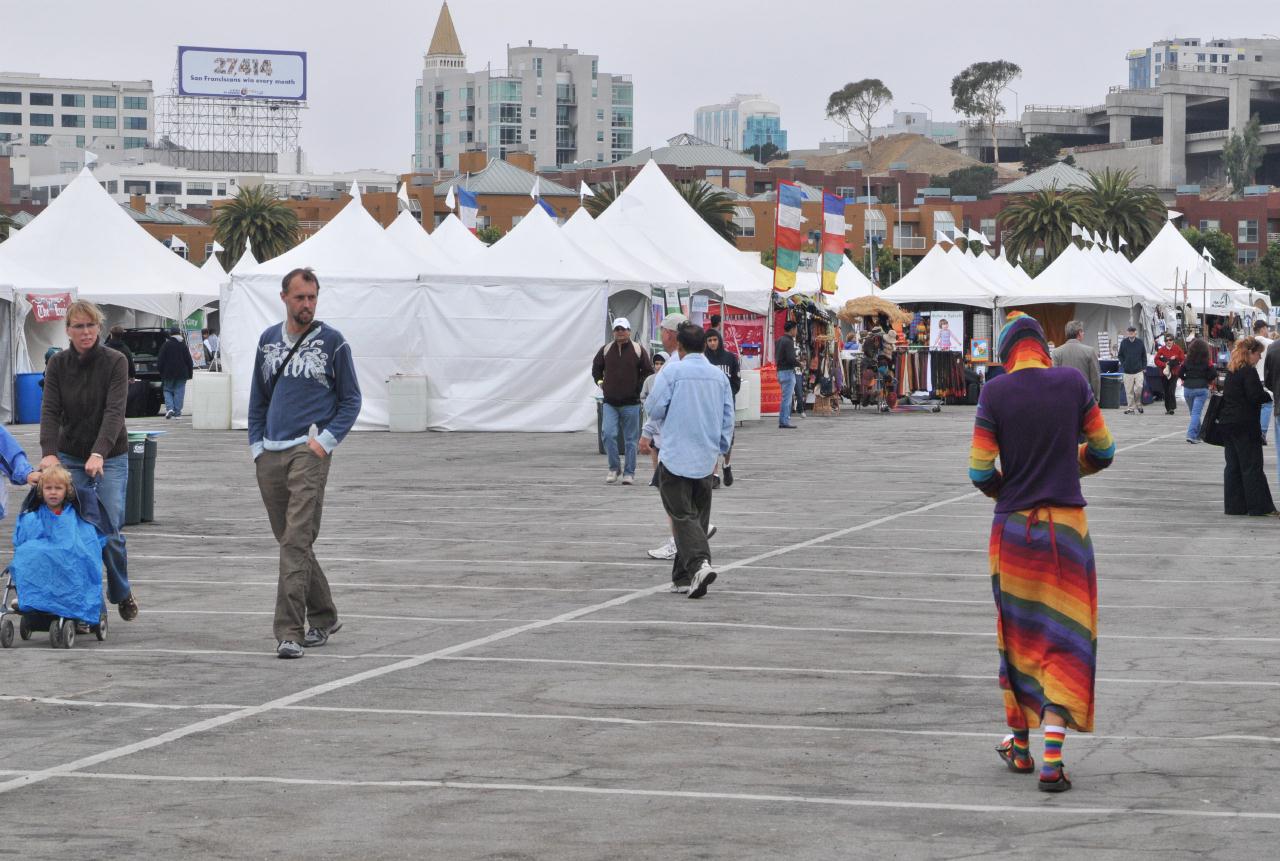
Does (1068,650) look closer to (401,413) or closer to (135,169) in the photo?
(401,413)

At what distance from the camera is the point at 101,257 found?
36.2 m

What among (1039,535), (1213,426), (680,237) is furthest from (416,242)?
(1039,535)

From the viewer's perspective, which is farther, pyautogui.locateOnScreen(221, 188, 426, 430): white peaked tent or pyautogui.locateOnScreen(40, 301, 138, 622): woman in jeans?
pyautogui.locateOnScreen(221, 188, 426, 430): white peaked tent

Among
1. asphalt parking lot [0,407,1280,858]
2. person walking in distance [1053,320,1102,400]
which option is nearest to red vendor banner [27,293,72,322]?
person walking in distance [1053,320,1102,400]

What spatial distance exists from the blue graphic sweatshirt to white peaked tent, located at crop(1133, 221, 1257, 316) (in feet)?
143

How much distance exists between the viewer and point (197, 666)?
941cm

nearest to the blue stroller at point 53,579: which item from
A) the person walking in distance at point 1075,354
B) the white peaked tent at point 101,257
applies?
the person walking in distance at point 1075,354

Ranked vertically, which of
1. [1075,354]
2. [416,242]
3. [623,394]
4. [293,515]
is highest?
[416,242]

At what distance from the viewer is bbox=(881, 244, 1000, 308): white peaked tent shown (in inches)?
1767

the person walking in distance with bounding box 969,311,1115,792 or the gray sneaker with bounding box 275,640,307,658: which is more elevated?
the person walking in distance with bounding box 969,311,1115,792

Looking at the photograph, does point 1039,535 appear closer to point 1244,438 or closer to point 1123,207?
point 1244,438

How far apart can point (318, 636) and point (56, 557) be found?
1.46 m

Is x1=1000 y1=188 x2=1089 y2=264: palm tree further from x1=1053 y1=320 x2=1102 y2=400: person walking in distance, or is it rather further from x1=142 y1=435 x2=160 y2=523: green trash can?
x1=142 y1=435 x2=160 y2=523: green trash can

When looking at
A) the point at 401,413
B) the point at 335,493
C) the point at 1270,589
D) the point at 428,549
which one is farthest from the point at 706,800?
the point at 401,413
